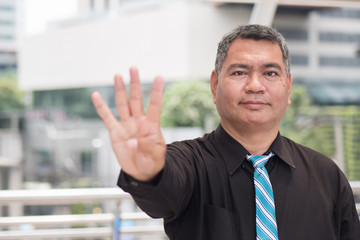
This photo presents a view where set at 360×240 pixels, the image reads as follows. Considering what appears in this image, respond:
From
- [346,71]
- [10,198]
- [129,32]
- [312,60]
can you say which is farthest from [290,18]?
[10,198]

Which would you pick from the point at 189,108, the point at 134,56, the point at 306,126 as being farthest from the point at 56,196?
the point at 134,56

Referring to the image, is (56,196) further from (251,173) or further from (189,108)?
(189,108)

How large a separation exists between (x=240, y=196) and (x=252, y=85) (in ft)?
0.69

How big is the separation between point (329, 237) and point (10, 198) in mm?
1132

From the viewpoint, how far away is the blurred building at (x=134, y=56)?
84.8 ft

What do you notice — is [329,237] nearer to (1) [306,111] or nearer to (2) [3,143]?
(1) [306,111]

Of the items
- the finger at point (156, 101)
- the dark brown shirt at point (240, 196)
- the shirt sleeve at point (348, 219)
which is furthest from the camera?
the shirt sleeve at point (348, 219)

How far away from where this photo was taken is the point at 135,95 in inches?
27.0

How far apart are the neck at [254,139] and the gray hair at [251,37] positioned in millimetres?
128

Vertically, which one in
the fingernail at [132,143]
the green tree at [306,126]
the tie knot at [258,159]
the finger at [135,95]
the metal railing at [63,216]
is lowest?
the green tree at [306,126]

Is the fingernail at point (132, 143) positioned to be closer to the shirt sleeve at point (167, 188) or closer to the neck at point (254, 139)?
the shirt sleeve at point (167, 188)

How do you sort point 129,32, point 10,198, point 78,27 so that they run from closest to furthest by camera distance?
point 10,198, point 129,32, point 78,27

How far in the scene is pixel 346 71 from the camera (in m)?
28.5

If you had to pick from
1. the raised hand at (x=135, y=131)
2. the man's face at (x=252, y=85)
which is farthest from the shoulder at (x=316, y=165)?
the raised hand at (x=135, y=131)
